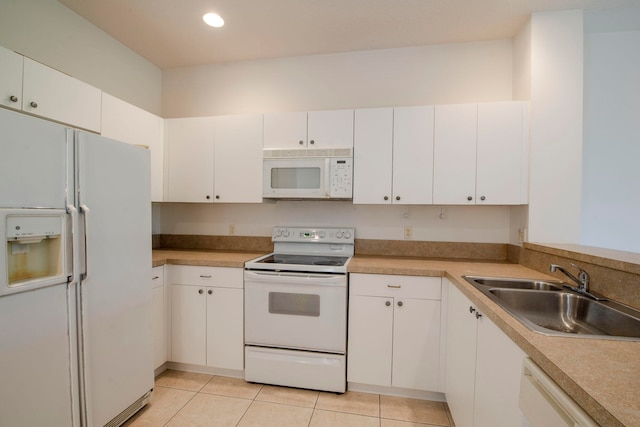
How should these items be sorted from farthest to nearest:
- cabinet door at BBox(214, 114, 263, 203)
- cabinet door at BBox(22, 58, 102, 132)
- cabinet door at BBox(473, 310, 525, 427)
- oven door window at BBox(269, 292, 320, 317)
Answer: cabinet door at BBox(214, 114, 263, 203) → oven door window at BBox(269, 292, 320, 317) → cabinet door at BBox(22, 58, 102, 132) → cabinet door at BBox(473, 310, 525, 427)

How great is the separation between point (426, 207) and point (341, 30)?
158cm

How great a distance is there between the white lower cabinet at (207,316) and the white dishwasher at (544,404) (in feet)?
5.69

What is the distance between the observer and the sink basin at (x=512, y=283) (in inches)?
61.3

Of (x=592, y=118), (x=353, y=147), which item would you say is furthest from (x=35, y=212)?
(x=592, y=118)

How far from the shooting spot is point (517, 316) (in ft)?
3.43

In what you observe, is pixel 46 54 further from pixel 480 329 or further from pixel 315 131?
pixel 480 329

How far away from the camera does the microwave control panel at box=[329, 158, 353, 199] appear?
85.9 inches

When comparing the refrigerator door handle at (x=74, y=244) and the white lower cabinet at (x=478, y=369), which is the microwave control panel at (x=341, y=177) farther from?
the refrigerator door handle at (x=74, y=244)

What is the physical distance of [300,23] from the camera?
209 centimetres

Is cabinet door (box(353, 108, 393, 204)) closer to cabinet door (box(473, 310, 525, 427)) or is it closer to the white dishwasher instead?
cabinet door (box(473, 310, 525, 427))

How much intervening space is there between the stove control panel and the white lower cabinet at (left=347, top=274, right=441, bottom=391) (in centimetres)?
52

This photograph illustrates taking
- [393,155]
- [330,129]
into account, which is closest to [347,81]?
[330,129]

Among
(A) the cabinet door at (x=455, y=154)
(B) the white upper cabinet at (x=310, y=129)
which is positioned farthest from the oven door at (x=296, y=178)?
(A) the cabinet door at (x=455, y=154)

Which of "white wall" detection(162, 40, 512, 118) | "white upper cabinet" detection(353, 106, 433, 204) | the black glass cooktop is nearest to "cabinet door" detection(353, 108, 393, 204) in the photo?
"white upper cabinet" detection(353, 106, 433, 204)
